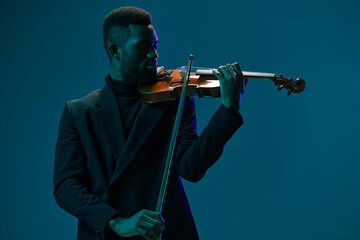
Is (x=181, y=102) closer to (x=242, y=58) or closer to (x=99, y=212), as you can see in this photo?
(x=99, y=212)

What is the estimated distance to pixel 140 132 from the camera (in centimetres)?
105

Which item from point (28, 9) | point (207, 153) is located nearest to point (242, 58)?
point (28, 9)

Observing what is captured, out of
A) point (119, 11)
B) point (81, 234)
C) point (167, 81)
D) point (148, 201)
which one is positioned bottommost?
point (81, 234)

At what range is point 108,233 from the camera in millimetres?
988

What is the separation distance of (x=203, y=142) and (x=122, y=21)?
1.22 ft

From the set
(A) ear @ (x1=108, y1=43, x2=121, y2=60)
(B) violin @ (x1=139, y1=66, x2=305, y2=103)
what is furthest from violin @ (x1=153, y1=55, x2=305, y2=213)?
(A) ear @ (x1=108, y1=43, x2=121, y2=60)

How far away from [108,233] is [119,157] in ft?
0.58

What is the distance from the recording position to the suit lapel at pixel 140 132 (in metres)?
1.03

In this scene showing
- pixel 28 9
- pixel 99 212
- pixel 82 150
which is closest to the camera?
pixel 99 212

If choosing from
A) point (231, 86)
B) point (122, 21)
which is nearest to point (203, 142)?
point (231, 86)

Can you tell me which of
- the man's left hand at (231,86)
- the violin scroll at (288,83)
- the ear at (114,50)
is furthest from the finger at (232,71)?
the ear at (114,50)

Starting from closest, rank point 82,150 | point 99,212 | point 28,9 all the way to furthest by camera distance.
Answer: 1. point 99,212
2. point 82,150
3. point 28,9

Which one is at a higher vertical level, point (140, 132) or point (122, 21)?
point (122, 21)

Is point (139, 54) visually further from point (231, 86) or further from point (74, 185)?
point (74, 185)
